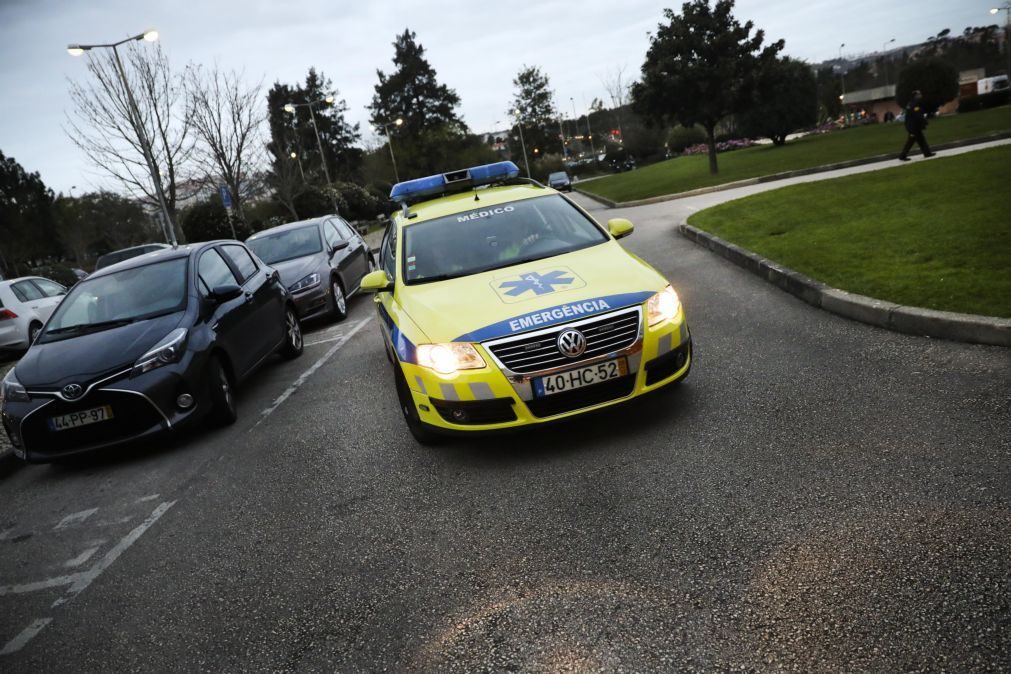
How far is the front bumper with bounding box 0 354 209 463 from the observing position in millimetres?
5562

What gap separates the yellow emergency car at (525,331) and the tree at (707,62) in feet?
88.9

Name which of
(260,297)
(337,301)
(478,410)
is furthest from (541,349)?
(337,301)

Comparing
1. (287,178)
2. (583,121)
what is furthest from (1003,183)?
(583,121)

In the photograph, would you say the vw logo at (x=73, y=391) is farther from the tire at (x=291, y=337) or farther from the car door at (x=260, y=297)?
the tire at (x=291, y=337)

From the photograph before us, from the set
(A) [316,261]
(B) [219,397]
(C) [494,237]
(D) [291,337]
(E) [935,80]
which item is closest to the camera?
(C) [494,237]

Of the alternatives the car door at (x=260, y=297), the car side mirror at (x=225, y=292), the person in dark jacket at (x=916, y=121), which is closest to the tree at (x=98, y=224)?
the person in dark jacket at (x=916, y=121)

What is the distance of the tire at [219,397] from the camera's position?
243 inches

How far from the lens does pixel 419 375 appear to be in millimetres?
4445

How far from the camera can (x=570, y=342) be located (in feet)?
13.5

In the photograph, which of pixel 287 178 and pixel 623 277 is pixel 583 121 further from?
pixel 623 277

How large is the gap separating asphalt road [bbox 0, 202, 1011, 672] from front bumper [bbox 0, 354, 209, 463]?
30 cm

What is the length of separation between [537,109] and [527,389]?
10916 cm

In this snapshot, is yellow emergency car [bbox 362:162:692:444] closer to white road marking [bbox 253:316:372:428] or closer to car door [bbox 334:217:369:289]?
white road marking [bbox 253:316:372:428]

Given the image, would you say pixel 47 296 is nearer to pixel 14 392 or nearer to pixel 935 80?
pixel 14 392
